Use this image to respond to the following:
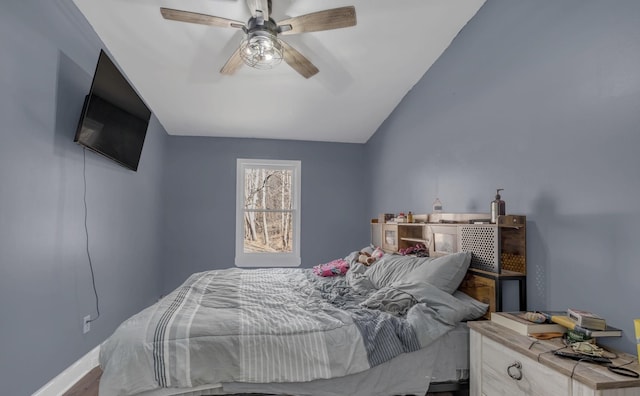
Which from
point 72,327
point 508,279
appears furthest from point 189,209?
point 508,279

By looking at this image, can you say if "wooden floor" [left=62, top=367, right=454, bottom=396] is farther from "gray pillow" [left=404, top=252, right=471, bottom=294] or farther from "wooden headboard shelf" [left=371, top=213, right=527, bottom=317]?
"wooden headboard shelf" [left=371, top=213, right=527, bottom=317]

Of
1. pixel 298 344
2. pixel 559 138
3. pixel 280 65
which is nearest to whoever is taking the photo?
pixel 298 344

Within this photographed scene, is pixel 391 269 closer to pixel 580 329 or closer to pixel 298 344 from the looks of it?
pixel 298 344

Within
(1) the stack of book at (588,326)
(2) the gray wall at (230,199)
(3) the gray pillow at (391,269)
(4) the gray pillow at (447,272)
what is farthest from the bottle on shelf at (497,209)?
(2) the gray wall at (230,199)

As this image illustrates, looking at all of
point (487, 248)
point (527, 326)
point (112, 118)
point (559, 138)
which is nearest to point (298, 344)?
point (527, 326)

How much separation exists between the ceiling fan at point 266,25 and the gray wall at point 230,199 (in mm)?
2490

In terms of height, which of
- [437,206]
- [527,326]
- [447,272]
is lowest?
[527,326]

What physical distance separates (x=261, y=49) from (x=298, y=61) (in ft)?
1.18

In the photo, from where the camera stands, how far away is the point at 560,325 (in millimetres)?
1566

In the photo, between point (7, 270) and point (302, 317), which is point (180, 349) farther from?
point (7, 270)

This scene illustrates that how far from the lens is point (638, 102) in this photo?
1.41m

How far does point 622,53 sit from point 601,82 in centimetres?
13

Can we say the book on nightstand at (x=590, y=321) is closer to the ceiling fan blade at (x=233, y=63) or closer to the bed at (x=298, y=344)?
the bed at (x=298, y=344)

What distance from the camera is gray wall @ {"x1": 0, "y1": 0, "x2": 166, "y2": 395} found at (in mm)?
1772
